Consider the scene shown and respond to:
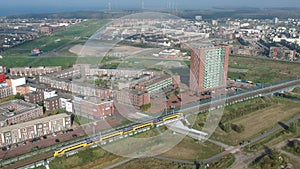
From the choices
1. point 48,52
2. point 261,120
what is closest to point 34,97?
point 261,120

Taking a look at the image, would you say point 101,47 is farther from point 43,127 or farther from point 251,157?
point 251,157

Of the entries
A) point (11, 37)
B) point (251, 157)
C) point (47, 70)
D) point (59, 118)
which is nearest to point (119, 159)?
point (59, 118)

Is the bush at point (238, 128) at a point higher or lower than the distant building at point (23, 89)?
lower

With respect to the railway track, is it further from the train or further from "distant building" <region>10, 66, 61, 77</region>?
"distant building" <region>10, 66, 61, 77</region>

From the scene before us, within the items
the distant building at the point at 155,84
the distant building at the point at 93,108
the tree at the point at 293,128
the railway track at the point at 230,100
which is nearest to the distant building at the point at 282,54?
the railway track at the point at 230,100

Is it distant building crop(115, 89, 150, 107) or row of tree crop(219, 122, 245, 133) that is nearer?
row of tree crop(219, 122, 245, 133)

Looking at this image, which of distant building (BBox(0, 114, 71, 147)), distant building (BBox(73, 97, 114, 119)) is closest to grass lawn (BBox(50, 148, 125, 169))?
distant building (BBox(0, 114, 71, 147))

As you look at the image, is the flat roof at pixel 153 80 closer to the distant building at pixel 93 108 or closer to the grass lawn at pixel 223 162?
the distant building at pixel 93 108
